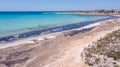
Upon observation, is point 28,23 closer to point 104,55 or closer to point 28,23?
point 28,23

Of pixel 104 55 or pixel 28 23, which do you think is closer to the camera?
pixel 104 55

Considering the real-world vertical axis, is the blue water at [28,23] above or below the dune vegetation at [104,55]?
below

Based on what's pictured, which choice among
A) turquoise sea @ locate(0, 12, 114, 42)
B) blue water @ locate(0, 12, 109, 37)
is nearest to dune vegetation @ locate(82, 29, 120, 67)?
turquoise sea @ locate(0, 12, 114, 42)

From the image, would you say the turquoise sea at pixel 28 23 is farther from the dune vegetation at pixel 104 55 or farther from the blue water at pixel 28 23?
the dune vegetation at pixel 104 55

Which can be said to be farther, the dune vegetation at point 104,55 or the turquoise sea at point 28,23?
the turquoise sea at point 28,23

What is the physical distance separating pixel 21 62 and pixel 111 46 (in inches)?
233

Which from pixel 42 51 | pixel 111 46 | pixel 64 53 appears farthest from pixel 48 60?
pixel 111 46

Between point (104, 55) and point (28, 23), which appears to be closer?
point (104, 55)

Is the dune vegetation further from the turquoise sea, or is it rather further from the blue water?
the blue water

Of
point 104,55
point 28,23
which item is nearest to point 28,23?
point 28,23

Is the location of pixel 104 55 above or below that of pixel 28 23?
above

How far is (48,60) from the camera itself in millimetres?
13102

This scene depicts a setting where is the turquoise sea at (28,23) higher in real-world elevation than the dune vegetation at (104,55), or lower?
lower

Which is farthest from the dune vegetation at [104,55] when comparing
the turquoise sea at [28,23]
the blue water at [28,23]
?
the blue water at [28,23]
